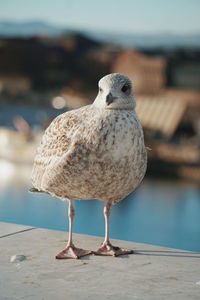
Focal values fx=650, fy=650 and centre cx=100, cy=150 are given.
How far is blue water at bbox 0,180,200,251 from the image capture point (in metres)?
14.0

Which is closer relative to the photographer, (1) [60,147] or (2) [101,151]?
(2) [101,151]

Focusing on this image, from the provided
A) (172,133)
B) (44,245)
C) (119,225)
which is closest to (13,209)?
(119,225)

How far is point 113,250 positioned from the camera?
3006 mm

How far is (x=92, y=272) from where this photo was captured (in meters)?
2.66

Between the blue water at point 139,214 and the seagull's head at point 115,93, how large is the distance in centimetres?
875

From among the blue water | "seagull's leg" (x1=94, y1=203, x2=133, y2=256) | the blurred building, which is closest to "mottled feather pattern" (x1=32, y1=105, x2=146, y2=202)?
"seagull's leg" (x1=94, y1=203, x2=133, y2=256)

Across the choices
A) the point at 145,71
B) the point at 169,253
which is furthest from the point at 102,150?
Result: the point at 145,71

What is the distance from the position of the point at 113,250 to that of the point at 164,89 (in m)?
44.3

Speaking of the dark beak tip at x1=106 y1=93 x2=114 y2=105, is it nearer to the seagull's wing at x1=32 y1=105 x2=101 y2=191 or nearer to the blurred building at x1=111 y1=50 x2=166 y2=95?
the seagull's wing at x1=32 y1=105 x2=101 y2=191

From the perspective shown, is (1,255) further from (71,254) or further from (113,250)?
(113,250)

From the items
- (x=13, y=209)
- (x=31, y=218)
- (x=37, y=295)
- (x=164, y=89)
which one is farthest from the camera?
(x=164, y=89)

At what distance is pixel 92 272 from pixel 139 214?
50.7 feet

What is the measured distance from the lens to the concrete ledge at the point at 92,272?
2.37 meters

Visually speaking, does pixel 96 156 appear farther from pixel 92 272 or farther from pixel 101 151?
pixel 92 272
